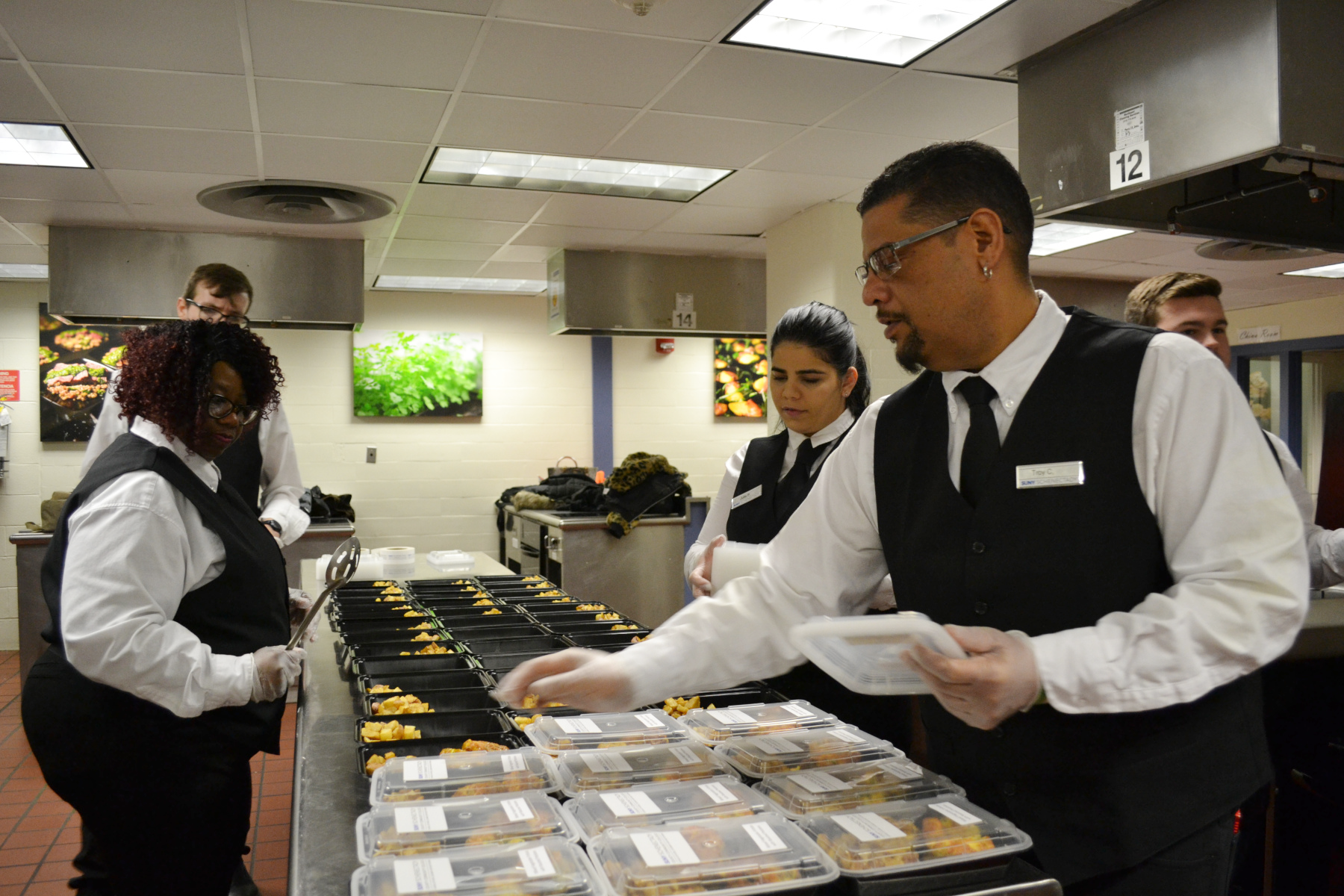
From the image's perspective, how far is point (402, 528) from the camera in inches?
313

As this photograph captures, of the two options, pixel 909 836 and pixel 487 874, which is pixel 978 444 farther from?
pixel 487 874

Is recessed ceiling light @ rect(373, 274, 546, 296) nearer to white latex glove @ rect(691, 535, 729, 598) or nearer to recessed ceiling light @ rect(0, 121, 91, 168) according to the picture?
recessed ceiling light @ rect(0, 121, 91, 168)

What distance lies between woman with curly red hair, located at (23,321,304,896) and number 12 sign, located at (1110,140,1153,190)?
7.84 ft

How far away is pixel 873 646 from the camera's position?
4.00 feet

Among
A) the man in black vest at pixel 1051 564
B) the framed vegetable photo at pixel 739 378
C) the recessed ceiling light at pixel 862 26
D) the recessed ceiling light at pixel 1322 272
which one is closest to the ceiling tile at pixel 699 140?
the recessed ceiling light at pixel 862 26

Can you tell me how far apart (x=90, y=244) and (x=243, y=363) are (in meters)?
4.36

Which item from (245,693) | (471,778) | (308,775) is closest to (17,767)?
(245,693)

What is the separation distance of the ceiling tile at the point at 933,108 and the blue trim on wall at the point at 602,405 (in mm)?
4636

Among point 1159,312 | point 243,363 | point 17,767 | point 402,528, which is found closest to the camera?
point 243,363

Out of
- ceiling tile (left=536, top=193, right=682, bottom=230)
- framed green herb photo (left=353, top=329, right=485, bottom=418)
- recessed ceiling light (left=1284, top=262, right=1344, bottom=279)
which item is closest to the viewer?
ceiling tile (left=536, top=193, right=682, bottom=230)

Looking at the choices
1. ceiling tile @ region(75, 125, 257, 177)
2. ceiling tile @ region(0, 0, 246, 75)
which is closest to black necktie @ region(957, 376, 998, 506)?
ceiling tile @ region(0, 0, 246, 75)

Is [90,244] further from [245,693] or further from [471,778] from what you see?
[471,778]

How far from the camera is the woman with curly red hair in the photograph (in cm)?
177

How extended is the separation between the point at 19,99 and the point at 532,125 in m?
1.90
